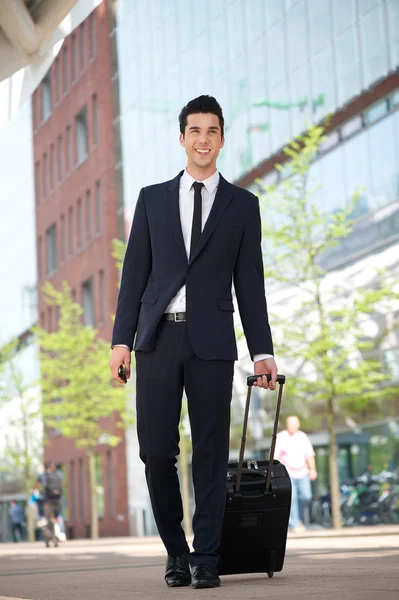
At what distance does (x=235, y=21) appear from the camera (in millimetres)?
36812

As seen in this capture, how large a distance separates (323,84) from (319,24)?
1598mm

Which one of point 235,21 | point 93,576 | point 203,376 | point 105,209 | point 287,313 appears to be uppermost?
point 235,21

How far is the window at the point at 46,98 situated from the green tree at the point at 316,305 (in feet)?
111

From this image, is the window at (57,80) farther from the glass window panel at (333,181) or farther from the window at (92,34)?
the glass window panel at (333,181)

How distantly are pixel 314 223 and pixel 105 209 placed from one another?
2391 centimetres

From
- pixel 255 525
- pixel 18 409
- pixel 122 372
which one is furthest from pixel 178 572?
pixel 18 409

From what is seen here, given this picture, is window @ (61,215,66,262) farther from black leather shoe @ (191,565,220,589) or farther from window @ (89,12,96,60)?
black leather shoe @ (191,565,220,589)

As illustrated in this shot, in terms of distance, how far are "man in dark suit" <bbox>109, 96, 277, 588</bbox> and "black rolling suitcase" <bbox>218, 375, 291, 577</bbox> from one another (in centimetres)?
19

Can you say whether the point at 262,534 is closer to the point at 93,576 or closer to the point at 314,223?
the point at 93,576

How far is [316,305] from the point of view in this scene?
78.8ft

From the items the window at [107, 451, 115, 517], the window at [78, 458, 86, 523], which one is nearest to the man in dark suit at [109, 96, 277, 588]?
the window at [107, 451, 115, 517]

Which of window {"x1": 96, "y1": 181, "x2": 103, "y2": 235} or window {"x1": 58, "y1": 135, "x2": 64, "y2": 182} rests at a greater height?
window {"x1": 58, "y1": 135, "x2": 64, "y2": 182}

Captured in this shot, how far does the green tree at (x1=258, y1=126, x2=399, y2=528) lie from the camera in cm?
2331

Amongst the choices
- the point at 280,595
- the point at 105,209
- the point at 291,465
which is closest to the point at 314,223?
the point at 291,465
